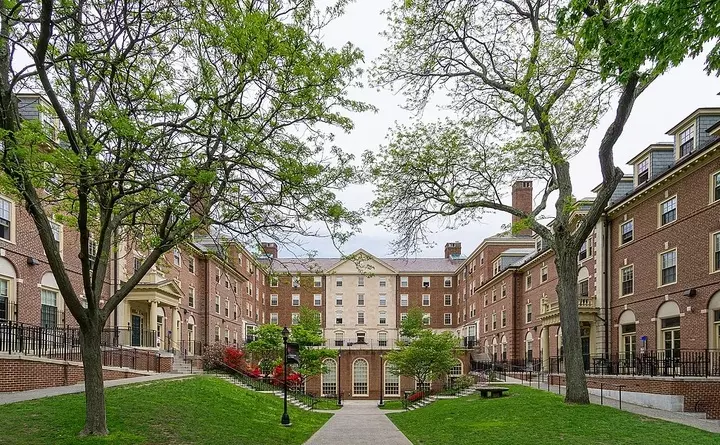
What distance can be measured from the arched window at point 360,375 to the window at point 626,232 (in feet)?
102

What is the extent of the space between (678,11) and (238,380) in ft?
90.9

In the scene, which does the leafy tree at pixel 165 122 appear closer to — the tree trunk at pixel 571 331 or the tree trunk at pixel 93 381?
the tree trunk at pixel 93 381

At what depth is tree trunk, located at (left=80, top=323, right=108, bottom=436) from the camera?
12.0m

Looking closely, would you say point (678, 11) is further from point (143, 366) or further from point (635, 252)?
point (143, 366)

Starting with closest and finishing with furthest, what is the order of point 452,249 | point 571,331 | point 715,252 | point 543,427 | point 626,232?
point 543,427 < point 571,331 < point 715,252 < point 626,232 < point 452,249

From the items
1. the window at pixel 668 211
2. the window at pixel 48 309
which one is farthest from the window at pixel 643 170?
the window at pixel 48 309

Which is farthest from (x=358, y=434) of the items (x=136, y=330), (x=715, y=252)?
(x=136, y=330)

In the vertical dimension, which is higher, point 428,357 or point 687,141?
point 687,141

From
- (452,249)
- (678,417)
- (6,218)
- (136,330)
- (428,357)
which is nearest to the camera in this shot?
(678,417)

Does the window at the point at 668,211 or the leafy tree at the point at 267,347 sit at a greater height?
the window at the point at 668,211

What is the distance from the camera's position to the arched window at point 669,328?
23172 millimetres

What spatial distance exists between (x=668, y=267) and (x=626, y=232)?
4.20m

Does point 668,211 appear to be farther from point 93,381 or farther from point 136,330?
point 136,330

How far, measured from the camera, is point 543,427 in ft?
52.8
